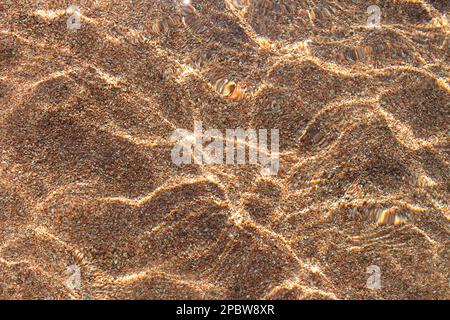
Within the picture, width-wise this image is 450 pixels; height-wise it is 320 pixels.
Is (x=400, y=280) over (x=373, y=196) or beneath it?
beneath

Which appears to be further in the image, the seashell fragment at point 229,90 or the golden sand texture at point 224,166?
the seashell fragment at point 229,90

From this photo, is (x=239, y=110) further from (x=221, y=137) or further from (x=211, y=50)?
(x=211, y=50)

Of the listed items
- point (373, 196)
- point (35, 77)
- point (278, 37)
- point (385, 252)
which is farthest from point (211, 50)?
point (385, 252)

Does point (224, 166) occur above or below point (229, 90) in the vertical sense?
below

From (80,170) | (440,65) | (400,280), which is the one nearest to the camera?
(400,280)

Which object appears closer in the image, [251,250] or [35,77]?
[251,250]

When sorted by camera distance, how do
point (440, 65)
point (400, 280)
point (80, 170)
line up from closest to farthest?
1. point (400, 280)
2. point (80, 170)
3. point (440, 65)

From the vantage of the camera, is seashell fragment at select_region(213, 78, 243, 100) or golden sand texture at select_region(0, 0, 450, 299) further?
seashell fragment at select_region(213, 78, 243, 100)

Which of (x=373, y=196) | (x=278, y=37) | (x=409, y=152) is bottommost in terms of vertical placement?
(x=373, y=196)
